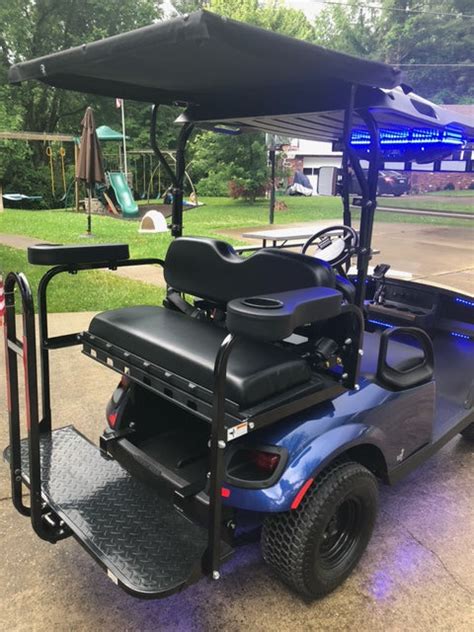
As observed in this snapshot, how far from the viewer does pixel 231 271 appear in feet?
8.02

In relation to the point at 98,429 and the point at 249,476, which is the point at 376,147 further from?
the point at 98,429

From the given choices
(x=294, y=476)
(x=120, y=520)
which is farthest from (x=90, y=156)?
(x=294, y=476)

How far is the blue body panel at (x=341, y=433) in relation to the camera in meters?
1.81

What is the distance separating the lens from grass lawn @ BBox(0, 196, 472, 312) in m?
6.49

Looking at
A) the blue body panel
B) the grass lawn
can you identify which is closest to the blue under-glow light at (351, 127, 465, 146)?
the grass lawn

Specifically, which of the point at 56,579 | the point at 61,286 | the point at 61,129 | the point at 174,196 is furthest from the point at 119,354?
the point at 61,129

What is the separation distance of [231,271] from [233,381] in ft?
2.58

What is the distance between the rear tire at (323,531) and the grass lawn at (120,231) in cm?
181

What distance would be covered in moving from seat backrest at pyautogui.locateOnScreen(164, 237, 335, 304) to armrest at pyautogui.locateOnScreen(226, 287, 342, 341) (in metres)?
0.38

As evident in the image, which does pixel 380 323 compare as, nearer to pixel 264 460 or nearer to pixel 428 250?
pixel 264 460

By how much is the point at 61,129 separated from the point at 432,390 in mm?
28399

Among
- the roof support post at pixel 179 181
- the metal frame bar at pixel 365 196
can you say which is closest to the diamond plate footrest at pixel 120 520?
the metal frame bar at pixel 365 196

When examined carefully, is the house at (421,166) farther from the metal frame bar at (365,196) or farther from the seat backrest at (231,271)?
the seat backrest at (231,271)

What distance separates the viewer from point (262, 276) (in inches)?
90.8
